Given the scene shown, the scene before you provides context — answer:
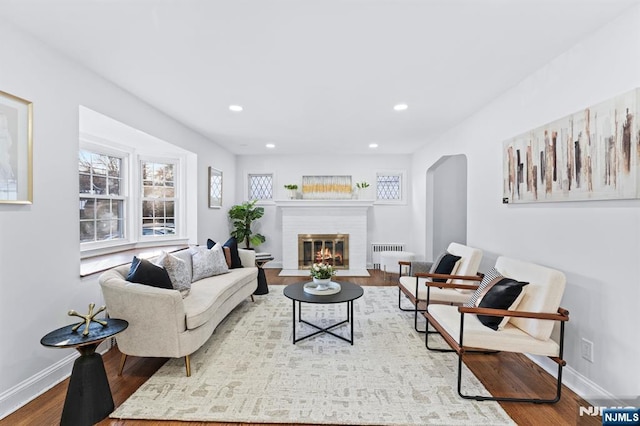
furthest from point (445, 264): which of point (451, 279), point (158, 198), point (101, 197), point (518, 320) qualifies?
point (101, 197)

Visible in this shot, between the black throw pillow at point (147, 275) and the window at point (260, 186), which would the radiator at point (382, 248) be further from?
the black throw pillow at point (147, 275)

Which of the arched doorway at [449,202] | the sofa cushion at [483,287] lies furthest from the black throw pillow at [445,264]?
the arched doorway at [449,202]

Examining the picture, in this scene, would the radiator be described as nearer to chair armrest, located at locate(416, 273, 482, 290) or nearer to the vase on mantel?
chair armrest, located at locate(416, 273, 482, 290)

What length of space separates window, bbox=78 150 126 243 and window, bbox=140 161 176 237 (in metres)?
0.33

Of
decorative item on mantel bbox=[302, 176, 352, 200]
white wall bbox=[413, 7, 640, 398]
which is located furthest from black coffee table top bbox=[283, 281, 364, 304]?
decorative item on mantel bbox=[302, 176, 352, 200]

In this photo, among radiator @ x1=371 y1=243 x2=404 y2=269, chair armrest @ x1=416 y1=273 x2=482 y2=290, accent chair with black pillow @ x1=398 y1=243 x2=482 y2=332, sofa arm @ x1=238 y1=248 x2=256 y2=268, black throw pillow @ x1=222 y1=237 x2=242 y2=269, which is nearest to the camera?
chair armrest @ x1=416 y1=273 x2=482 y2=290

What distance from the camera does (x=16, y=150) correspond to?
6.43ft

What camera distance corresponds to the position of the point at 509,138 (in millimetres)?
2943

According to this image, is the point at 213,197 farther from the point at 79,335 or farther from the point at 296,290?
the point at 79,335

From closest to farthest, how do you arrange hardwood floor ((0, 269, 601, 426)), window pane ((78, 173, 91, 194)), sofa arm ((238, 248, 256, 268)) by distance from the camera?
hardwood floor ((0, 269, 601, 426)) < window pane ((78, 173, 91, 194)) < sofa arm ((238, 248, 256, 268))

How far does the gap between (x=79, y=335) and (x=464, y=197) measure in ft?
20.1

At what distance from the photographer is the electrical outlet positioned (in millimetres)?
2073

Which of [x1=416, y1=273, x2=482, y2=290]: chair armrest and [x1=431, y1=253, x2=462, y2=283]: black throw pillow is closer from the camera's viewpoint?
[x1=416, y1=273, x2=482, y2=290]: chair armrest

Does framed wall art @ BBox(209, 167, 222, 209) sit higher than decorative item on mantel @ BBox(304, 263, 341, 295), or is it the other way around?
framed wall art @ BBox(209, 167, 222, 209)
